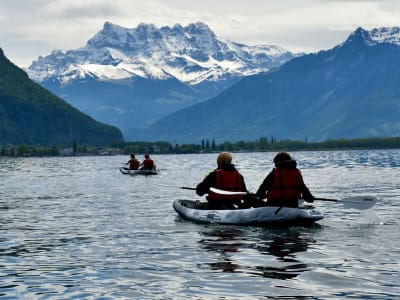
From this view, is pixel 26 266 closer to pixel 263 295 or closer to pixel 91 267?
pixel 91 267

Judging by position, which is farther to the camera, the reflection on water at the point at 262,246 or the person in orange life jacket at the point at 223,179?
the person in orange life jacket at the point at 223,179

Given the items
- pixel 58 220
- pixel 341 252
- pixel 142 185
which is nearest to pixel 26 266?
pixel 341 252

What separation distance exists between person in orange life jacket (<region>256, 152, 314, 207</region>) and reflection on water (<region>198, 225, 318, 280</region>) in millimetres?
1161

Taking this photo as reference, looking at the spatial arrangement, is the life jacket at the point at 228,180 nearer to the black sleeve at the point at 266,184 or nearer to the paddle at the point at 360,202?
the black sleeve at the point at 266,184

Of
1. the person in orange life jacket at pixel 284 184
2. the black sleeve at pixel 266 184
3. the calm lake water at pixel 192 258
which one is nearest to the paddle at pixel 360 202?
the calm lake water at pixel 192 258

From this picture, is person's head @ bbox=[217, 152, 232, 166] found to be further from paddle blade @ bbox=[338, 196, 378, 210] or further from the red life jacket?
paddle blade @ bbox=[338, 196, 378, 210]

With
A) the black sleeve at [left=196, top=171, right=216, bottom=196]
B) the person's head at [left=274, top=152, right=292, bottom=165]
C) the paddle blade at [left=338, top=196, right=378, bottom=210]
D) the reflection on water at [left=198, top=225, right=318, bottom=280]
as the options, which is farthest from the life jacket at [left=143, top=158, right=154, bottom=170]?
the person's head at [left=274, top=152, right=292, bottom=165]

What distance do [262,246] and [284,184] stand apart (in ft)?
12.5

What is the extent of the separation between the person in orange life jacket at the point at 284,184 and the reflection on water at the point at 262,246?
1.16m

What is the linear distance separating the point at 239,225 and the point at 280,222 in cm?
205

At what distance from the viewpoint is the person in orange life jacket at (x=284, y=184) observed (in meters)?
26.6

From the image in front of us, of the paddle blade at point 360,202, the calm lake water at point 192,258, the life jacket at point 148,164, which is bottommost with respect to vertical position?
the calm lake water at point 192,258

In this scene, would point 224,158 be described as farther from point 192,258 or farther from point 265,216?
point 192,258

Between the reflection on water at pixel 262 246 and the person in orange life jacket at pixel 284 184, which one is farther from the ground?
the person in orange life jacket at pixel 284 184
